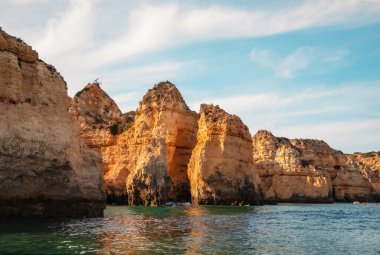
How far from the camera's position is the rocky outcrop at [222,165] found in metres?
71.8

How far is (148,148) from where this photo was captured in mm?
72750

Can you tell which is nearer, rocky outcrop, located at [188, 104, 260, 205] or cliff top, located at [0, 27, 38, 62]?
cliff top, located at [0, 27, 38, 62]

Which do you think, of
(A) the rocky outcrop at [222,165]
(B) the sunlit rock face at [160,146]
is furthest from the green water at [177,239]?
(A) the rocky outcrop at [222,165]

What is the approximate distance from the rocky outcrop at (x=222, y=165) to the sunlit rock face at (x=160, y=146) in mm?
5300

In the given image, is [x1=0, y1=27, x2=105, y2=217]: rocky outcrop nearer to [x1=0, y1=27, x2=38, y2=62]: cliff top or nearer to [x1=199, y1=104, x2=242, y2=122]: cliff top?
[x1=0, y1=27, x2=38, y2=62]: cliff top

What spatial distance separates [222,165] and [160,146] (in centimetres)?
1051

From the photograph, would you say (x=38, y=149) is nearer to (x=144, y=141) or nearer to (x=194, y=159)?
(x=194, y=159)

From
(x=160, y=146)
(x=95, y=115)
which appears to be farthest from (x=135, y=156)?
(x=95, y=115)

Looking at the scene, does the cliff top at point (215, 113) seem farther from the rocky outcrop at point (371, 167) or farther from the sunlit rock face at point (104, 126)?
the rocky outcrop at point (371, 167)

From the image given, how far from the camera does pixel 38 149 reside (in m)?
31.8

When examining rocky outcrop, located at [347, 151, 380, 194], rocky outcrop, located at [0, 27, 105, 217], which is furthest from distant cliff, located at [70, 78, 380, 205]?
rocky outcrop, located at [0, 27, 105, 217]

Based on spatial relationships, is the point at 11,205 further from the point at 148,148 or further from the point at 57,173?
the point at 148,148

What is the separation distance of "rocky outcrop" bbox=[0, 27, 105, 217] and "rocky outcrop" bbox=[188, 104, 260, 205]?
35.1 meters

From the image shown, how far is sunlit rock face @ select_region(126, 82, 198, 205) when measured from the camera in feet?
228
